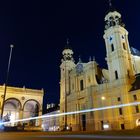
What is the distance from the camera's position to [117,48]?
4884cm

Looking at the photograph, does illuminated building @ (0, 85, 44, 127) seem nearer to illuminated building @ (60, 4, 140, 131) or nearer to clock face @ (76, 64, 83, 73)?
illuminated building @ (60, 4, 140, 131)

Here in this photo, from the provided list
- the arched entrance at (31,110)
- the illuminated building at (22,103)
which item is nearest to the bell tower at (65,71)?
the arched entrance at (31,110)

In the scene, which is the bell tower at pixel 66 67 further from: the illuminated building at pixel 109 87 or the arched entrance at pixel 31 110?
the arched entrance at pixel 31 110

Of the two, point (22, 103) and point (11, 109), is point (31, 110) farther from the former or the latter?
point (22, 103)

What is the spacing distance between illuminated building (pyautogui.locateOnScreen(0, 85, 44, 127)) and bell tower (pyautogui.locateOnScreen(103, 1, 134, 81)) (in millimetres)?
19395

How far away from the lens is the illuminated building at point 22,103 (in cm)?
4684

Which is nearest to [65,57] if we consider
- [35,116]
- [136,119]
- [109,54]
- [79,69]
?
[79,69]

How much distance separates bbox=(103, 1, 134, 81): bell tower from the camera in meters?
46.7

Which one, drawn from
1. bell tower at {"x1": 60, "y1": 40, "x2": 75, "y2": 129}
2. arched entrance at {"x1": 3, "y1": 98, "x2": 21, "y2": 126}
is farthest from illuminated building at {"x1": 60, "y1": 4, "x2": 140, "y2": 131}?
arched entrance at {"x1": 3, "y1": 98, "x2": 21, "y2": 126}

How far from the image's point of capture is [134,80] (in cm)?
4544

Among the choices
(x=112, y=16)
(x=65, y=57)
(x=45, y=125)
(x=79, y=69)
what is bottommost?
(x=45, y=125)

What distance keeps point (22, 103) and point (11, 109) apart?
18.1 feet

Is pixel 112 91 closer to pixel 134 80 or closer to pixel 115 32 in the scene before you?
pixel 134 80

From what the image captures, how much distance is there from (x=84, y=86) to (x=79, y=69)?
19.8 feet
